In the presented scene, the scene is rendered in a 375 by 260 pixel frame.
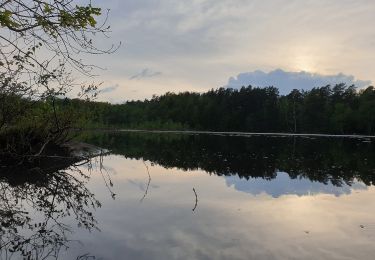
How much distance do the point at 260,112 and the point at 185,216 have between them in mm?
95404

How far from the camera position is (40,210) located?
30.6 feet

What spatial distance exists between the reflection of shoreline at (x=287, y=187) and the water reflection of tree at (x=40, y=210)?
15.7 feet

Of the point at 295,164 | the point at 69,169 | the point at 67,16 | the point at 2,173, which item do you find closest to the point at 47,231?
the point at 67,16

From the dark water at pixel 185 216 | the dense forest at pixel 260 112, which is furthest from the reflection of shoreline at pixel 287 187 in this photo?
the dense forest at pixel 260 112

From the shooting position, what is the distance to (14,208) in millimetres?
9406

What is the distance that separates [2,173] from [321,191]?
10.0 meters

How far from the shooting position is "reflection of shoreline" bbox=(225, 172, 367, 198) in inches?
504

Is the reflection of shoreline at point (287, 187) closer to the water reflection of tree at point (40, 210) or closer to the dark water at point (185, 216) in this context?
the dark water at point (185, 216)

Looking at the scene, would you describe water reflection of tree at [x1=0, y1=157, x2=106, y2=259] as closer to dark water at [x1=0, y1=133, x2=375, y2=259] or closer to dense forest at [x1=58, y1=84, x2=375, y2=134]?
dark water at [x1=0, y1=133, x2=375, y2=259]

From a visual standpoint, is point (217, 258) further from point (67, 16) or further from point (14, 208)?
point (14, 208)

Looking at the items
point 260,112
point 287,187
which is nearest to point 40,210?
Answer: point 287,187

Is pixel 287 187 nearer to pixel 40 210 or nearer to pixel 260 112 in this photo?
pixel 40 210

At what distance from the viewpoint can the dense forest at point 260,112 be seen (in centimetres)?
8725

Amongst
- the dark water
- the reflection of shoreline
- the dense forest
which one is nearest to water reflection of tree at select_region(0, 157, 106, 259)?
the dark water
